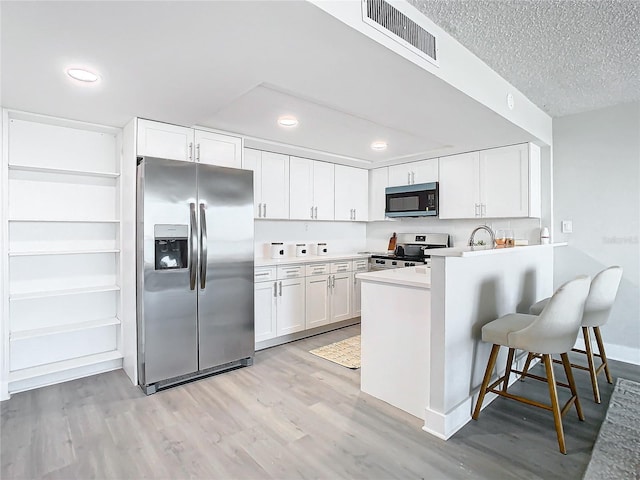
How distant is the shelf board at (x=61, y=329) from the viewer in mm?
2750

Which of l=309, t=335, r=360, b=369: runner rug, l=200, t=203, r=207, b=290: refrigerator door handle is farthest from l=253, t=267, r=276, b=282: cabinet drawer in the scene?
l=309, t=335, r=360, b=369: runner rug

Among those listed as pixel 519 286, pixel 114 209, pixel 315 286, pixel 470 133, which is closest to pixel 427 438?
pixel 519 286

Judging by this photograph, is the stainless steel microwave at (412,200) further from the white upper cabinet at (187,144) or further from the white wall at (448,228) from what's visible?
the white upper cabinet at (187,144)

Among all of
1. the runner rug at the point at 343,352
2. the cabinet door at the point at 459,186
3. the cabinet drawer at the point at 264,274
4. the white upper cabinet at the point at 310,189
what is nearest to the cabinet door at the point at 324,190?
the white upper cabinet at the point at 310,189

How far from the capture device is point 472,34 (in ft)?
7.18

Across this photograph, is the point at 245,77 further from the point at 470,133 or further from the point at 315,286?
the point at 315,286

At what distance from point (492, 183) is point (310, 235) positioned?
235 centimetres

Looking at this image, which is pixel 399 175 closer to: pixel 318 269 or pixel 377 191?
pixel 377 191

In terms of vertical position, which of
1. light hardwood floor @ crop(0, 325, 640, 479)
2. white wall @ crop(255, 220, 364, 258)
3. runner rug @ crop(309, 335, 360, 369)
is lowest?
light hardwood floor @ crop(0, 325, 640, 479)

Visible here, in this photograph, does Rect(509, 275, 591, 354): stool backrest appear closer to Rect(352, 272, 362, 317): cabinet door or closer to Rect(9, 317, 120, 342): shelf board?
Rect(352, 272, 362, 317): cabinet door

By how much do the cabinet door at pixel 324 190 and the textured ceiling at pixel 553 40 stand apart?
243 cm

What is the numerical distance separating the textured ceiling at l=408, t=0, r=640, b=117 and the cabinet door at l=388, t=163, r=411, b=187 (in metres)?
1.86

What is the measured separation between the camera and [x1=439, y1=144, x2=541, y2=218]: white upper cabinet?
147 inches

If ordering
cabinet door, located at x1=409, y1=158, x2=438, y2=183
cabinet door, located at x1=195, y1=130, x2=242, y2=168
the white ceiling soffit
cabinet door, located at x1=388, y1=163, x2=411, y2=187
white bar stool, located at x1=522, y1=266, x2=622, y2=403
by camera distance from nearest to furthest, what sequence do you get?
the white ceiling soffit
white bar stool, located at x1=522, y1=266, x2=622, y2=403
cabinet door, located at x1=195, y1=130, x2=242, y2=168
cabinet door, located at x1=409, y1=158, x2=438, y2=183
cabinet door, located at x1=388, y1=163, x2=411, y2=187
